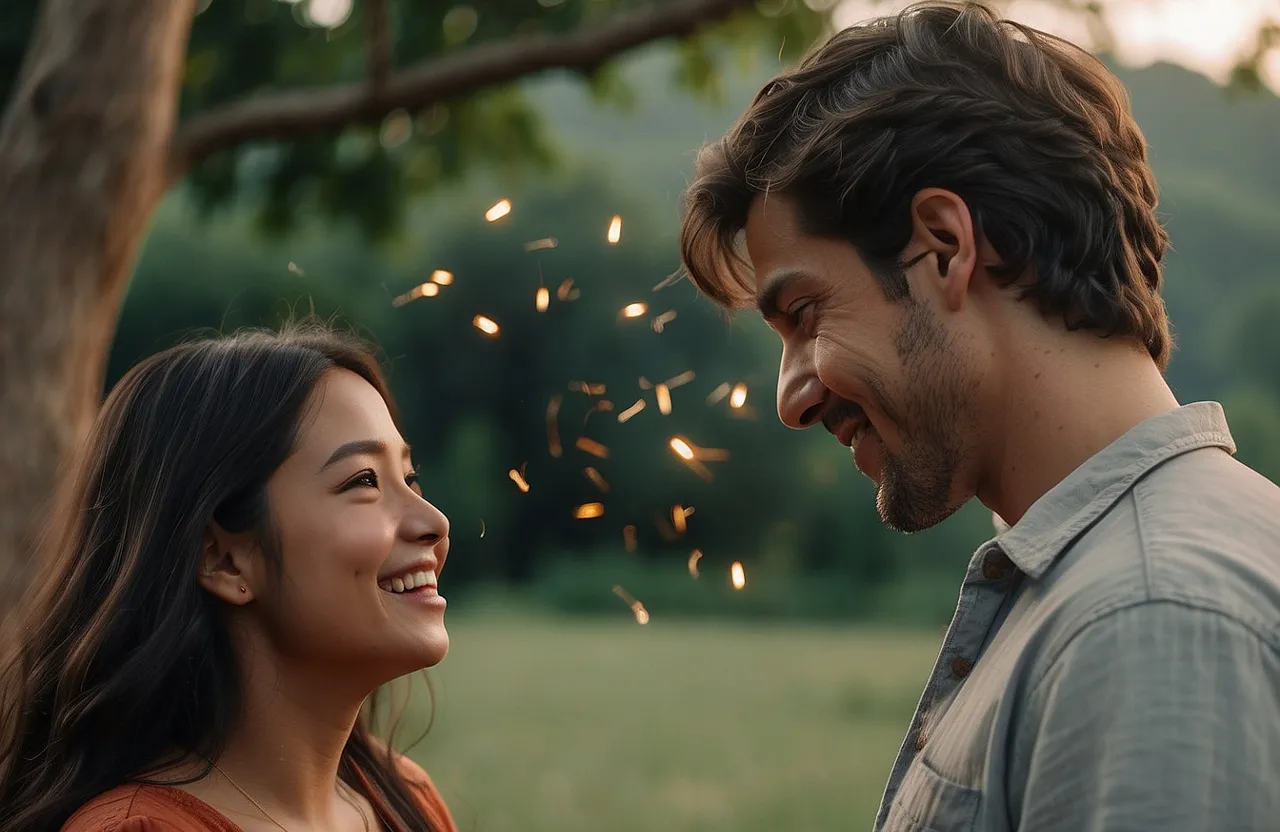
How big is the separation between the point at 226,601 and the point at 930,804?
132 cm

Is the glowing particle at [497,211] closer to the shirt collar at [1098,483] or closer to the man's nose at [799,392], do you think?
the man's nose at [799,392]

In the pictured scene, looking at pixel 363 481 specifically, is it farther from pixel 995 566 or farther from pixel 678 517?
pixel 678 517

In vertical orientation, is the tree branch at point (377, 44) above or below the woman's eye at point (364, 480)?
above

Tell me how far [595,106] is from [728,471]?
1425 cm

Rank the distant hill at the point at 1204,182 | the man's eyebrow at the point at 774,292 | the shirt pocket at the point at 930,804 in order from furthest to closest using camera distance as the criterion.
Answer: the distant hill at the point at 1204,182, the man's eyebrow at the point at 774,292, the shirt pocket at the point at 930,804

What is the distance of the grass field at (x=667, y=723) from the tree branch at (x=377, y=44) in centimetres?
575

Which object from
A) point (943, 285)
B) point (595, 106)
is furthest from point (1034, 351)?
point (595, 106)

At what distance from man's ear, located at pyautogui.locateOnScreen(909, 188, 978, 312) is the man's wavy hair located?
0.13ft

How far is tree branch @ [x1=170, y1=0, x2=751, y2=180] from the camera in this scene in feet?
15.8

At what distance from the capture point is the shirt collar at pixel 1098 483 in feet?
6.20

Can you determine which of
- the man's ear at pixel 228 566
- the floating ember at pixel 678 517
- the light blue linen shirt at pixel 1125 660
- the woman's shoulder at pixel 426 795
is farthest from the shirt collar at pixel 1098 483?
the floating ember at pixel 678 517

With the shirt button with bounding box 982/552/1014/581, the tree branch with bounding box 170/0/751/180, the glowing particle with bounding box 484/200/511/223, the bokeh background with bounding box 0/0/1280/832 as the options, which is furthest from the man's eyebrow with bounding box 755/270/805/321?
the bokeh background with bounding box 0/0/1280/832

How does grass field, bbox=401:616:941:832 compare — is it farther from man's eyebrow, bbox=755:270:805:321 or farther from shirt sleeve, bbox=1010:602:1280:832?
shirt sleeve, bbox=1010:602:1280:832

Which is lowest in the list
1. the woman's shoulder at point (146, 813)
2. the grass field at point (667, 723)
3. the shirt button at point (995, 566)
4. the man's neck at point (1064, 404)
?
the grass field at point (667, 723)
